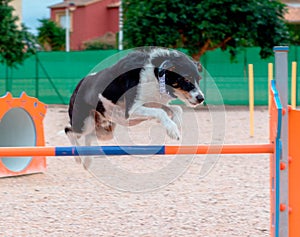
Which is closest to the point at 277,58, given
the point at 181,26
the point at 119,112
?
the point at 119,112

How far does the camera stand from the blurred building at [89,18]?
46156 millimetres

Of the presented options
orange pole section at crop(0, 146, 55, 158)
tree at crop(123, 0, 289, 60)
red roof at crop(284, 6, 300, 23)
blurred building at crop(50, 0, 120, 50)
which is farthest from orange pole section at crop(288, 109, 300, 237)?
blurred building at crop(50, 0, 120, 50)

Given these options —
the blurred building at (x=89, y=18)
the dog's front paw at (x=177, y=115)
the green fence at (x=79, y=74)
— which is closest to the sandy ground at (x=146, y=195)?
the dog's front paw at (x=177, y=115)

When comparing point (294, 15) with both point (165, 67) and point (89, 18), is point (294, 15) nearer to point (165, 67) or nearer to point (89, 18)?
point (89, 18)

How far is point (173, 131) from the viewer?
13.0ft

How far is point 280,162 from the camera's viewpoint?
336 cm

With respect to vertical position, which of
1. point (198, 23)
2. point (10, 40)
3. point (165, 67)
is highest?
point (198, 23)

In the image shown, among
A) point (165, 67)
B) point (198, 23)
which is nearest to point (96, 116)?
point (165, 67)

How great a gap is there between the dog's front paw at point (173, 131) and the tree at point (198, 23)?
11.9 meters

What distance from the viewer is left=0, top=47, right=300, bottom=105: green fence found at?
1750cm

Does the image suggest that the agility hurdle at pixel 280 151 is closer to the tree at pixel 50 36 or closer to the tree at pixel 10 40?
the tree at pixel 10 40

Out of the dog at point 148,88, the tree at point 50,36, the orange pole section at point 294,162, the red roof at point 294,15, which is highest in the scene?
the red roof at point 294,15

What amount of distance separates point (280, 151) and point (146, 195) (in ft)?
8.61

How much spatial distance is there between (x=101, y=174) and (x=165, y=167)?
849 millimetres
